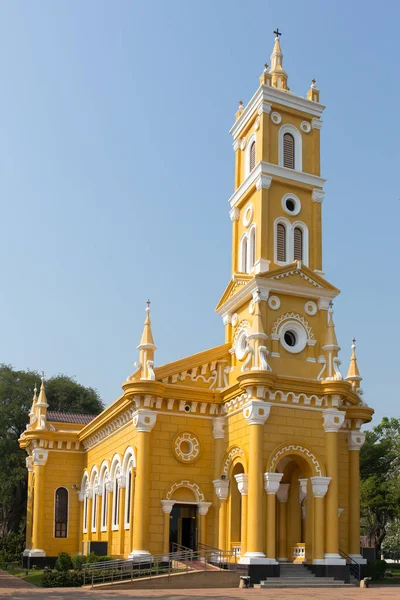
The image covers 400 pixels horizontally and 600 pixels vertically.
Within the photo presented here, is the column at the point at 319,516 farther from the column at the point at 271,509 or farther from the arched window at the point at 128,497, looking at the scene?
the arched window at the point at 128,497

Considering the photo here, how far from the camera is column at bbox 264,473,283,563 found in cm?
3023

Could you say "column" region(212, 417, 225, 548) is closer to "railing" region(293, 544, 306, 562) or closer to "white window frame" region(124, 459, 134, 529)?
"railing" region(293, 544, 306, 562)

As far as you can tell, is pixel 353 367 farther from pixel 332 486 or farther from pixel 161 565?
pixel 161 565

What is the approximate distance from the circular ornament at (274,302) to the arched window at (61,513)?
70.4 ft

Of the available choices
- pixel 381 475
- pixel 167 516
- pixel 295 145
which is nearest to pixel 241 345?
pixel 167 516

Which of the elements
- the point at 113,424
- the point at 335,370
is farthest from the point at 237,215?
the point at 113,424

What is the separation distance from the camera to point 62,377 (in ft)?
231

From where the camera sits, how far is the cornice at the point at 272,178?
36.5 metres

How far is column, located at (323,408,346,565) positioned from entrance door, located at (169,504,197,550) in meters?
6.39

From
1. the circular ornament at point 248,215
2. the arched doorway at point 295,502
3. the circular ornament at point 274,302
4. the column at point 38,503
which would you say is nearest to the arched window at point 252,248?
the circular ornament at point 248,215

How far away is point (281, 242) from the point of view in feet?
121

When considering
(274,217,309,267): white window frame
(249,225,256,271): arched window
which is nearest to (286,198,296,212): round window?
(274,217,309,267): white window frame

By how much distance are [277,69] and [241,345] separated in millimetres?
15204

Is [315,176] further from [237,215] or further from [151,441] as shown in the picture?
[151,441]
